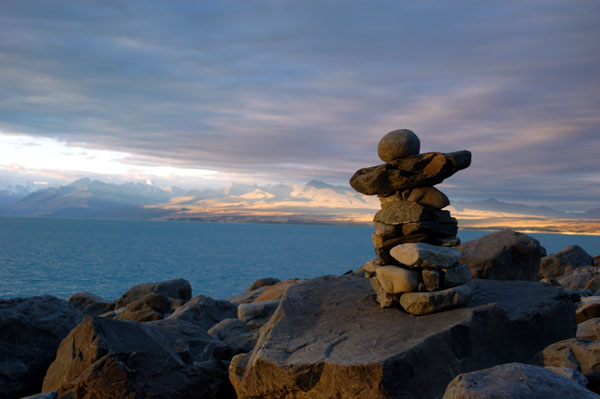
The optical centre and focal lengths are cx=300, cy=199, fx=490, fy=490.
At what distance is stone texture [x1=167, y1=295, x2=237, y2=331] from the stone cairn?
8.83m

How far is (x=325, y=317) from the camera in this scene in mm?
9992

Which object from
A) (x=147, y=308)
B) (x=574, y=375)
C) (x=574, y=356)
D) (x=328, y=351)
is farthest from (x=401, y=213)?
(x=147, y=308)

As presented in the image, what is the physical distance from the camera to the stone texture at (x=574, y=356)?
823 cm

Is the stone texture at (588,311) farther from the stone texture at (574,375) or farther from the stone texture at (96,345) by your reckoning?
the stone texture at (96,345)

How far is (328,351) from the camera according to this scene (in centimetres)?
852

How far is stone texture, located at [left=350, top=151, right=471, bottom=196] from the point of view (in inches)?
396

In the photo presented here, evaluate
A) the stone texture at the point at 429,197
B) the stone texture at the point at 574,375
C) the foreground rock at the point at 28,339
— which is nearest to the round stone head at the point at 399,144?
the stone texture at the point at 429,197

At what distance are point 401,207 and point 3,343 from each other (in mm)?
9388

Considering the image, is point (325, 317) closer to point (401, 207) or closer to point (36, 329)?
point (401, 207)

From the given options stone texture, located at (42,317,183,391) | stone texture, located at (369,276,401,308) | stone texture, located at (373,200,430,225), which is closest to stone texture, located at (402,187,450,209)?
stone texture, located at (373,200,430,225)

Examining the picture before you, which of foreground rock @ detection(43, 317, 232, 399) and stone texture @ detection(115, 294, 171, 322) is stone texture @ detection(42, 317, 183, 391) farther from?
stone texture @ detection(115, 294, 171, 322)

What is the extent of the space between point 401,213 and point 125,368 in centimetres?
603

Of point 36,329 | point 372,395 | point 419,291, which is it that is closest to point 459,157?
point 419,291

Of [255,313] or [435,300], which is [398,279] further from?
[255,313]
